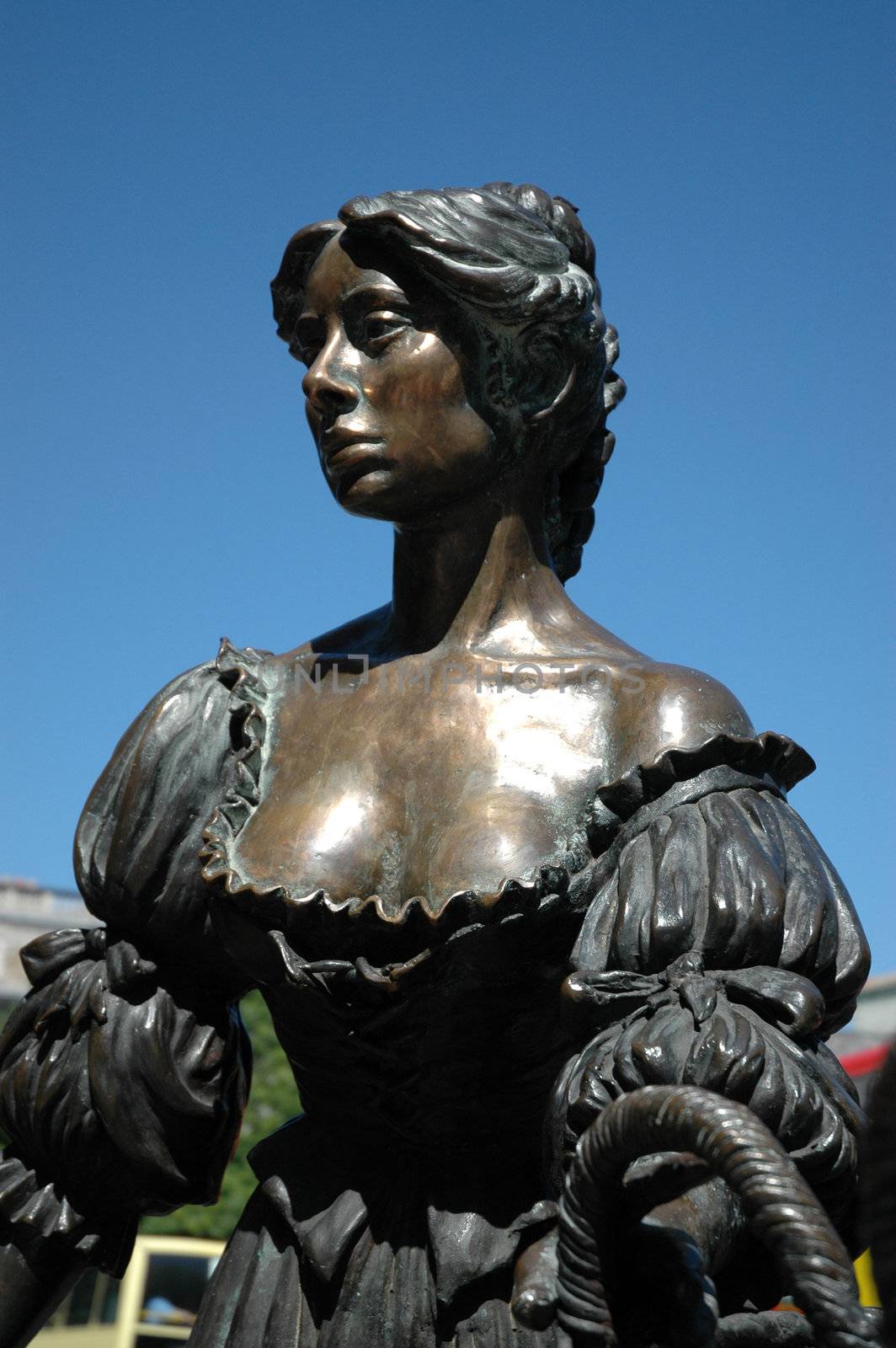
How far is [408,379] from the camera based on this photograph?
3.29 metres

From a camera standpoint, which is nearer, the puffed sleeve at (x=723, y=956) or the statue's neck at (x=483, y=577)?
the puffed sleeve at (x=723, y=956)

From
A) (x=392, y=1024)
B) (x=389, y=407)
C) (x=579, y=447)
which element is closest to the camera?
(x=392, y=1024)

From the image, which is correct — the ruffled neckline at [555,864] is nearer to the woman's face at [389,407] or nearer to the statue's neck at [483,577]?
the statue's neck at [483,577]

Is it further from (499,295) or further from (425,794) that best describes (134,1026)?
(499,295)

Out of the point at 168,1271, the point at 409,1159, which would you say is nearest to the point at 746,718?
the point at 409,1159

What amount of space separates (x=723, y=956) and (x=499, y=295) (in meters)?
1.29

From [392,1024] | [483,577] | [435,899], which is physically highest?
[483,577]

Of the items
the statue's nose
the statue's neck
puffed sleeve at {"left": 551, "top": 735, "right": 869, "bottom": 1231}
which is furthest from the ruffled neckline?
the statue's nose

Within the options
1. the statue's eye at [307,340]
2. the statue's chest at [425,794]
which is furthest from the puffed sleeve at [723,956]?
the statue's eye at [307,340]

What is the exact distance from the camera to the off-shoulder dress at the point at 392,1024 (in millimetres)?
2674

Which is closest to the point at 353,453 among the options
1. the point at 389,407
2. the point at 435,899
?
the point at 389,407

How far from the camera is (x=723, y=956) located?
108 inches

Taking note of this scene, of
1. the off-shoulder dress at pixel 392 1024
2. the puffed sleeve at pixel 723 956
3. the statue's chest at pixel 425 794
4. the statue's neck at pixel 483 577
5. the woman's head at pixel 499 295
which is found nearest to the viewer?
the puffed sleeve at pixel 723 956

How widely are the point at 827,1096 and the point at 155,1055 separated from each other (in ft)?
4.62
